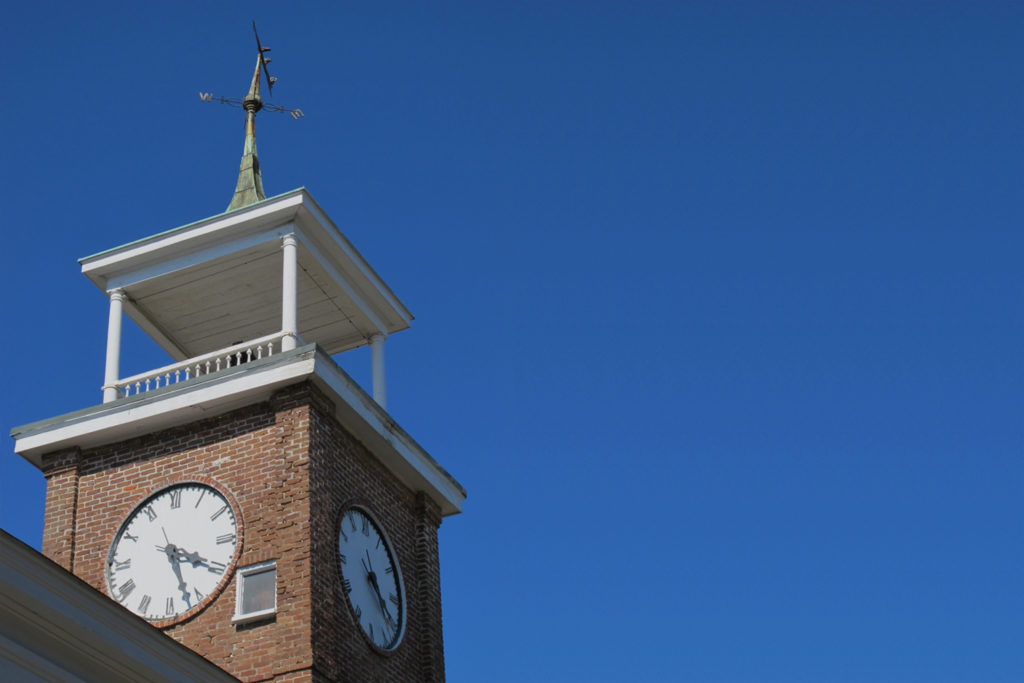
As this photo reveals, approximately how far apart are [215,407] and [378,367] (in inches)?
155

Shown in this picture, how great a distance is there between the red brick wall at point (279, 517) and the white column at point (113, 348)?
102 centimetres

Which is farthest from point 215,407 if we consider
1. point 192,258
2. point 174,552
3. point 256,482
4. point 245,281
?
point 245,281

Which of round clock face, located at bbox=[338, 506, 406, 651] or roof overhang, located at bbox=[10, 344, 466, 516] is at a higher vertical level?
roof overhang, located at bbox=[10, 344, 466, 516]

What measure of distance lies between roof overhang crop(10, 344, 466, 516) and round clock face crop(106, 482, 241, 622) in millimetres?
1063

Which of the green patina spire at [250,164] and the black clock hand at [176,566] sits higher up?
the green patina spire at [250,164]

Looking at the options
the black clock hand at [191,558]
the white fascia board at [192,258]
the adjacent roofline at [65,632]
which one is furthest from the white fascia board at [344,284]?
the adjacent roofline at [65,632]

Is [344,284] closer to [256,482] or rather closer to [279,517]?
[256,482]

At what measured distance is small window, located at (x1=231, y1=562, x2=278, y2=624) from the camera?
18328 mm

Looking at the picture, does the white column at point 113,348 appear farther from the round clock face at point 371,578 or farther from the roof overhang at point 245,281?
the round clock face at point 371,578

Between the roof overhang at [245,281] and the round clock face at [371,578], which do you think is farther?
the roof overhang at [245,281]

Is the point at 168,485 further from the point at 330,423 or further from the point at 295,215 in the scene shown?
the point at 295,215

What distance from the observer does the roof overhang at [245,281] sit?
21.7 meters

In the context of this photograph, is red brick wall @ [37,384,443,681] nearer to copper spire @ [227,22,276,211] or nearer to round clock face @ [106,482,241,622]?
round clock face @ [106,482,241,622]

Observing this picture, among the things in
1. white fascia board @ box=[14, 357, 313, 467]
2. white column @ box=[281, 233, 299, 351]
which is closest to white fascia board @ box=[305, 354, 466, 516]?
white fascia board @ box=[14, 357, 313, 467]
